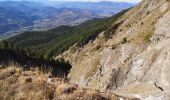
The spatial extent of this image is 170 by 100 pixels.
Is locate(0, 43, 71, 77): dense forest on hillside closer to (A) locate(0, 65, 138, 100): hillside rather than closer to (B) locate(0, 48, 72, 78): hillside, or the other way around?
(B) locate(0, 48, 72, 78): hillside

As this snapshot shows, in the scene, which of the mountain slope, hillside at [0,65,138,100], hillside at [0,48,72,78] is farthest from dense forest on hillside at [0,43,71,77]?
the mountain slope

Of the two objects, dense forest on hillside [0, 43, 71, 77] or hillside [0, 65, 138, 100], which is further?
dense forest on hillside [0, 43, 71, 77]

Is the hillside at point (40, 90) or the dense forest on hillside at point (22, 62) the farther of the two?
the dense forest on hillside at point (22, 62)

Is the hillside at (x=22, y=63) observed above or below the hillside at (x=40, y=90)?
below

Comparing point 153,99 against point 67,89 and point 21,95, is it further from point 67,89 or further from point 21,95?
point 21,95

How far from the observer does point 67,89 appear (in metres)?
14.3

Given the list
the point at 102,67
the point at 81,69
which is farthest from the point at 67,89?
the point at 81,69

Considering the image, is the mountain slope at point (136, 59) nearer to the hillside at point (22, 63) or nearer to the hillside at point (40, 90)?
the hillside at point (22, 63)

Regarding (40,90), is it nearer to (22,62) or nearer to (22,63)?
(22,63)

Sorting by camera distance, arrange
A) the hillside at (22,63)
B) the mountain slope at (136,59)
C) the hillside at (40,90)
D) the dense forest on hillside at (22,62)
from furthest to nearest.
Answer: the mountain slope at (136,59)
the dense forest on hillside at (22,62)
the hillside at (22,63)
the hillside at (40,90)

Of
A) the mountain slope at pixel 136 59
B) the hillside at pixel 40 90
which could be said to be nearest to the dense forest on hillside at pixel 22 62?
the hillside at pixel 40 90

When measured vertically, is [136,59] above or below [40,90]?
below

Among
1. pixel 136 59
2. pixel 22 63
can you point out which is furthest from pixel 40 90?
pixel 136 59

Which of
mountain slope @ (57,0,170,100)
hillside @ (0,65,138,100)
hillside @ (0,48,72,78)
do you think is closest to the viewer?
hillside @ (0,65,138,100)
